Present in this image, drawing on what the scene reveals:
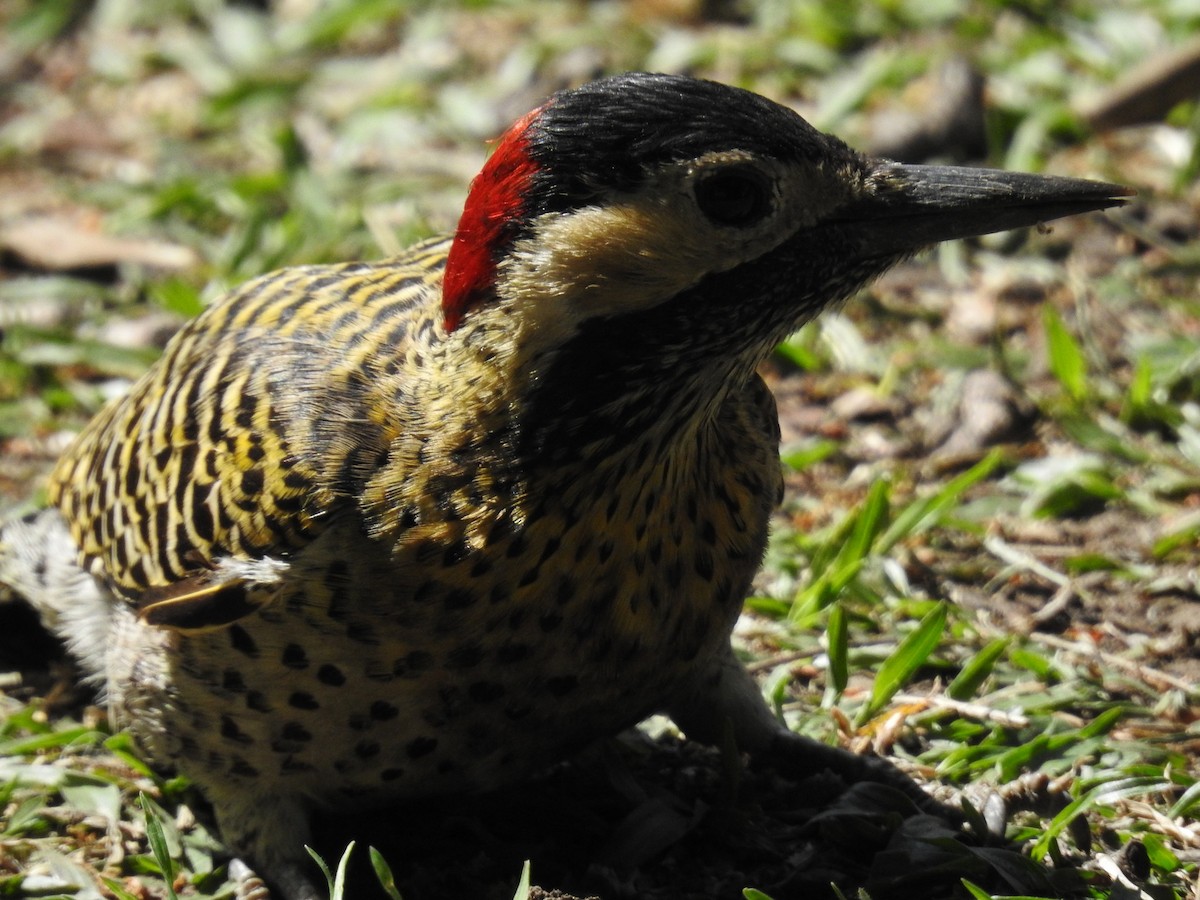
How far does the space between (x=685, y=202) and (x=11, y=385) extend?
4.32 m

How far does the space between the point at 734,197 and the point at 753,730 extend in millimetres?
1879

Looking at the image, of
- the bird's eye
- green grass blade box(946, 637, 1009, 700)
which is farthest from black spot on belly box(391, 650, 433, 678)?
green grass blade box(946, 637, 1009, 700)

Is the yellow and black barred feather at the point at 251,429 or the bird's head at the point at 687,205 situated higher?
the bird's head at the point at 687,205

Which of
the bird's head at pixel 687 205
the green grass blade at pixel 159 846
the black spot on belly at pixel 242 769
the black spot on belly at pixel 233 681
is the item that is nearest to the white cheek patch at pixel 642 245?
the bird's head at pixel 687 205

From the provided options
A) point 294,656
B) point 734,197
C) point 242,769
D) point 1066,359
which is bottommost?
point 242,769

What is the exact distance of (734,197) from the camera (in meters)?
3.96

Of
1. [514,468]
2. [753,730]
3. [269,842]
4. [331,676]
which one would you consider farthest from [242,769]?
[753,730]

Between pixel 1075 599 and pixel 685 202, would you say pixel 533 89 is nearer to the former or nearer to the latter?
pixel 1075 599

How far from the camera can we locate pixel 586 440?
422 centimetres

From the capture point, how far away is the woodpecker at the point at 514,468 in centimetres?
398

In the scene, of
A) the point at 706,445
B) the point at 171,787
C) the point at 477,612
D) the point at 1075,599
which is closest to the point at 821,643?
the point at 1075,599

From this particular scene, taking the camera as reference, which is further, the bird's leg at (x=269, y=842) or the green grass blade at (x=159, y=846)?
the bird's leg at (x=269, y=842)

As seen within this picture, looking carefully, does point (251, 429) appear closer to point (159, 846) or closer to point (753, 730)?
point (159, 846)

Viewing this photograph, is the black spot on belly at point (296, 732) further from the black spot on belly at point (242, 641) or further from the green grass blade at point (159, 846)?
the green grass blade at point (159, 846)
